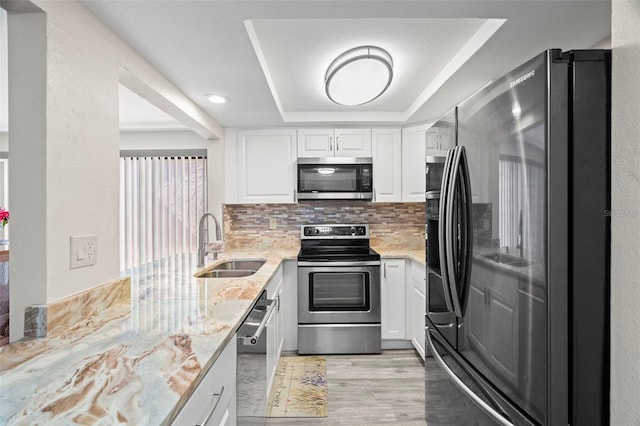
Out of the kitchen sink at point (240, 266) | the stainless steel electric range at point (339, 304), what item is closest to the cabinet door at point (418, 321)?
the stainless steel electric range at point (339, 304)

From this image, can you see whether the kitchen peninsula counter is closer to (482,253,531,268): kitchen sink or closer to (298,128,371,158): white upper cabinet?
(482,253,531,268): kitchen sink

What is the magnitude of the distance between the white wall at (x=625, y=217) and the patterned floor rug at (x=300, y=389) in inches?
67.3

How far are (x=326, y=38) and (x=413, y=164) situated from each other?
175 centimetres

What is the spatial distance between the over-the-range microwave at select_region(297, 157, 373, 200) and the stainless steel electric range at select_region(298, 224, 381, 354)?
23.4 inches

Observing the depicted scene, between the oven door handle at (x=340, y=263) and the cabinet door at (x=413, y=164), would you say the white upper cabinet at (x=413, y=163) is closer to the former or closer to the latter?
the cabinet door at (x=413, y=164)

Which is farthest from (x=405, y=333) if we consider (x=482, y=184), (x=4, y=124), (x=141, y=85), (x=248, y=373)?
(x=4, y=124)

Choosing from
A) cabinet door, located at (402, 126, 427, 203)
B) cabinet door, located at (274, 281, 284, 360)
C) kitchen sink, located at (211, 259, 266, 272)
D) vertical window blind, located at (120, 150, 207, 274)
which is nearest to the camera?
cabinet door, located at (274, 281, 284, 360)

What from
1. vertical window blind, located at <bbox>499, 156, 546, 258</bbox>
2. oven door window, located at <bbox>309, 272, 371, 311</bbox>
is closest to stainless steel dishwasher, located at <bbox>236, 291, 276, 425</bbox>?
vertical window blind, located at <bbox>499, 156, 546, 258</bbox>

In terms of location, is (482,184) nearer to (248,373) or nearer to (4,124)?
(248,373)

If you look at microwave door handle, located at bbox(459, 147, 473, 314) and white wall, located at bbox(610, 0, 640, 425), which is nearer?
white wall, located at bbox(610, 0, 640, 425)

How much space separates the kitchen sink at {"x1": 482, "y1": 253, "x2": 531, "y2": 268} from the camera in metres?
1.08

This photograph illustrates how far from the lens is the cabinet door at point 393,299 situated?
3.18 meters

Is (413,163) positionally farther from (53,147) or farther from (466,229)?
(53,147)

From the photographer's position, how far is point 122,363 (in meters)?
0.92
